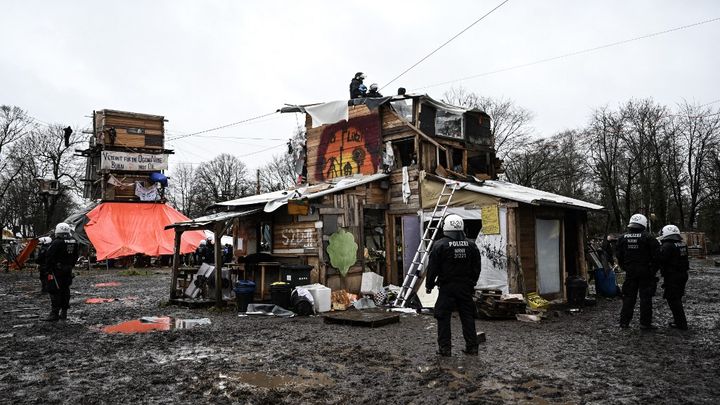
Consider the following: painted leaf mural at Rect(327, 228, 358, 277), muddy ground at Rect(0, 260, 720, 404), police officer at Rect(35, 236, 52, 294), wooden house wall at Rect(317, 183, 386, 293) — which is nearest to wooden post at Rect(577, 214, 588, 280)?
muddy ground at Rect(0, 260, 720, 404)

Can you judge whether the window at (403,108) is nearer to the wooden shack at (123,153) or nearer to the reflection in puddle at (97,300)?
the reflection in puddle at (97,300)

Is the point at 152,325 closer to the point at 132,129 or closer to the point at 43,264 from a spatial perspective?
the point at 43,264

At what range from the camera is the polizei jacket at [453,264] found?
7.10 m

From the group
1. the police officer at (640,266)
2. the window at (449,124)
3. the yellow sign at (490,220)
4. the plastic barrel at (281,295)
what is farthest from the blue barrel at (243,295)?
the police officer at (640,266)

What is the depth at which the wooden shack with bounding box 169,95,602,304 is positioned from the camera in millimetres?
12891

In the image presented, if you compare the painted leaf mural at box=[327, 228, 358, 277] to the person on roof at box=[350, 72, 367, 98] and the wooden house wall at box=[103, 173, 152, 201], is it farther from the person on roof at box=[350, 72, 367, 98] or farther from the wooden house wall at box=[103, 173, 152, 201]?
the wooden house wall at box=[103, 173, 152, 201]

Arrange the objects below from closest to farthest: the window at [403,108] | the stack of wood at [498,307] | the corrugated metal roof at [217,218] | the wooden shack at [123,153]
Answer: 1. the stack of wood at [498,307]
2. the corrugated metal roof at [217,218]
3. the window at [403,108]
4. the wooden shack at [123,153]

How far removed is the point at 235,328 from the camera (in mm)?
9875

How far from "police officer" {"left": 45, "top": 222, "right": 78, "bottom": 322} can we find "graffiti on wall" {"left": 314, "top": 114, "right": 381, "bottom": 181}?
8.55m

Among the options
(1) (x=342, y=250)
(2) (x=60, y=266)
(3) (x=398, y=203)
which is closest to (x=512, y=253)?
(3) (x=398, y=203)

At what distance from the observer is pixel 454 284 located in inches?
278

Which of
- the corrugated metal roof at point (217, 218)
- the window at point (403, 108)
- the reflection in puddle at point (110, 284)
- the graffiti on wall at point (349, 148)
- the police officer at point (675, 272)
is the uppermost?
the window at point (403, 108)

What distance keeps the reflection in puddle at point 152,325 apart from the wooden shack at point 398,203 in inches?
124

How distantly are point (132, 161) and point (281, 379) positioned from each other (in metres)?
26.3
